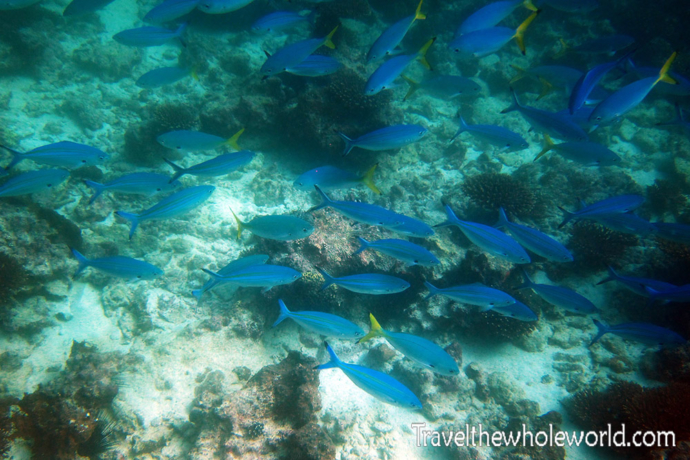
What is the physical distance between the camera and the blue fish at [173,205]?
385cm

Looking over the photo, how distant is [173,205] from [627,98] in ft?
22.0

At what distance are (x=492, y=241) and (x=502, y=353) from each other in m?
2.69

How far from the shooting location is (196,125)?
273 inches

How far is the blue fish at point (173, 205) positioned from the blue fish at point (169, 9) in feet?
14.3

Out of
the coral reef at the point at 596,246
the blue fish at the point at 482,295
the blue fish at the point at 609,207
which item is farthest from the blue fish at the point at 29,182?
the coral reef at the point at 596,246

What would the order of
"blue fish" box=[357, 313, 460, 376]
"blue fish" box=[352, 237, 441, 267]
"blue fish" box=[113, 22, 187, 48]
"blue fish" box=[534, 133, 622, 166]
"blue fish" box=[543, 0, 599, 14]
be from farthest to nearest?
"blue fish" box=[543, 0, 599, 14], "blue fish" box=[113, 22, 187, 48], "blue fish" box=[534, 133, 622, 166], "blue fish" box=[352, 237, 441, 267], "blue fish" box=[357, 313, 460, 376]

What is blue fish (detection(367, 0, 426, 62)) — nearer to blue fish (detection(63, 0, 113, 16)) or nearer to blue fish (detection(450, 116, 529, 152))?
blue fish (detection(450, 116, 529, 152))

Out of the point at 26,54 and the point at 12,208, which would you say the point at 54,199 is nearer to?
the point at 12,208

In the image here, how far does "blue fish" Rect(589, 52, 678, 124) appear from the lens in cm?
394

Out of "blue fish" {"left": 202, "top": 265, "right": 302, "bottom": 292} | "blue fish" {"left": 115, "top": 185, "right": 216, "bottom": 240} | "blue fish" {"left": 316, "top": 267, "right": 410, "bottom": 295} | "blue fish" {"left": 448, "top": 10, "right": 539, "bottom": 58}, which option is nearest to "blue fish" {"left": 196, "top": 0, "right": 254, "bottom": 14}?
"blue fish" {"left": 115, "top": 185, "right": 216, "bottom": 240}

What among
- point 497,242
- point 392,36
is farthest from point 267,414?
point 392,36

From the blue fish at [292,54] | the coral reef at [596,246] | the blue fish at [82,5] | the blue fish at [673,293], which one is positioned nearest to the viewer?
the blue fish at [673,293]

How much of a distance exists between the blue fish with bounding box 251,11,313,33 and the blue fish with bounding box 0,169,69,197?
401cm

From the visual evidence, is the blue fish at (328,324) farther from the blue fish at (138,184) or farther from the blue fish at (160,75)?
the blue fish at (160,75)
